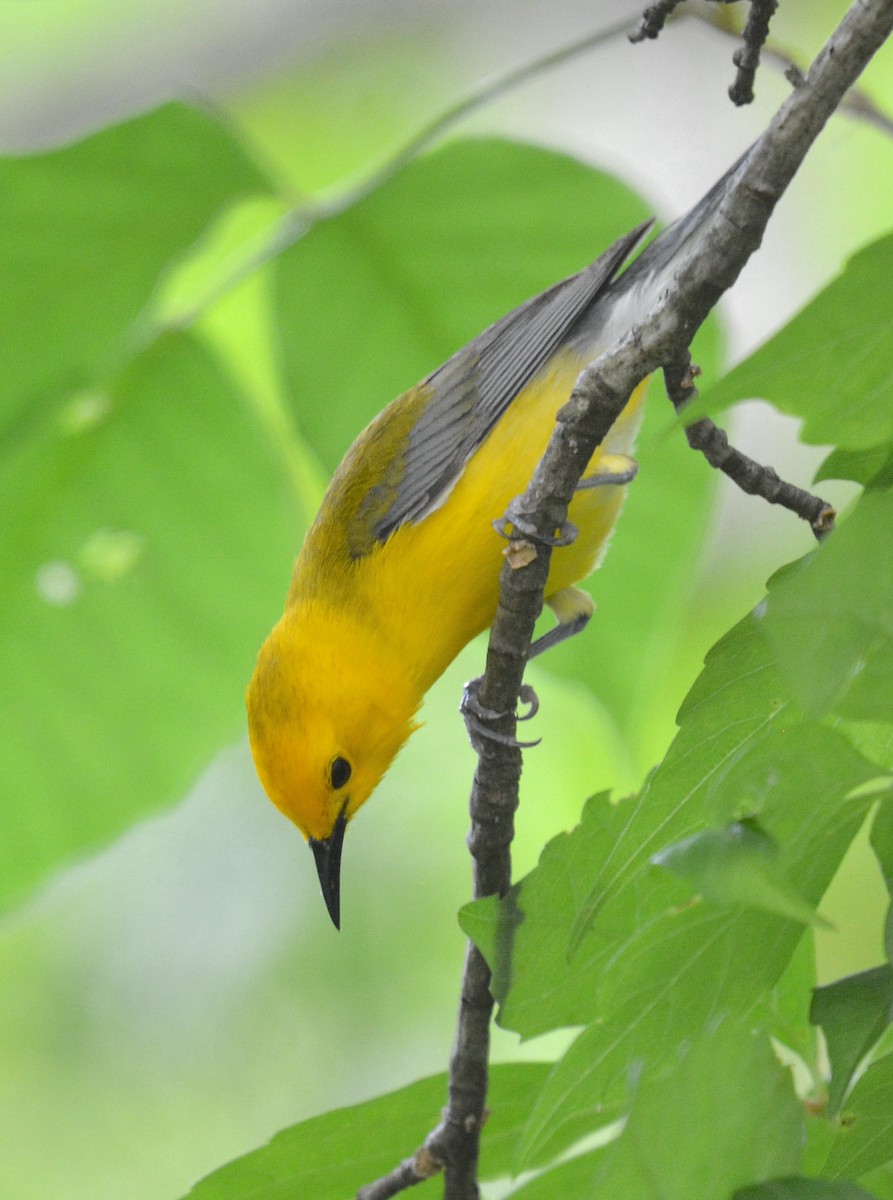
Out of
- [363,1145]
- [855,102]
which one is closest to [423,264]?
[855,102]

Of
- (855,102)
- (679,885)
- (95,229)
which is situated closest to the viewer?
(679,885)

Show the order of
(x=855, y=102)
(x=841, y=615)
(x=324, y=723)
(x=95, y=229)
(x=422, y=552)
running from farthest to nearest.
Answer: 1. (x=422, y=552)
2. (x=324, y=723)
3. (x=95, y=229)
4. (x=855, y=102)
5. (x=841, y=615)

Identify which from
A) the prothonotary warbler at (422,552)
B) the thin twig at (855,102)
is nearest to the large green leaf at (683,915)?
the thin twig at (855,102)

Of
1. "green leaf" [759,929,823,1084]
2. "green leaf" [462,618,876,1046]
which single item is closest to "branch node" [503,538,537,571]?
"green leaf" [462,618,876,1046]

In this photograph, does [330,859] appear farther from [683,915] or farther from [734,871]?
[734,871]

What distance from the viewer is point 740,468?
5.10ft

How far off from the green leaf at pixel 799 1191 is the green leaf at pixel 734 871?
0.71ft

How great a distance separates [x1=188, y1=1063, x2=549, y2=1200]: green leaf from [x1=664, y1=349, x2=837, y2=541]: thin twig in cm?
75

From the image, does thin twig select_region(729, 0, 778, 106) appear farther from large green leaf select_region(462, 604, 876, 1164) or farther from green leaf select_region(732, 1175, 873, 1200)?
green leaf select_region(732, 1175, 873, 1200)

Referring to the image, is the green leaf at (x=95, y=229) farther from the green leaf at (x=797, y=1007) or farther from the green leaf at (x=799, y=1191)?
the green leaf at (x=799, y=1191)

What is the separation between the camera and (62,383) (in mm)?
2631

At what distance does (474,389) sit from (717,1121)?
2.32 m

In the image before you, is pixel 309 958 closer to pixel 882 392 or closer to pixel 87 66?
pixel 87 66

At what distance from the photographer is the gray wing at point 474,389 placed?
286 centimetres
